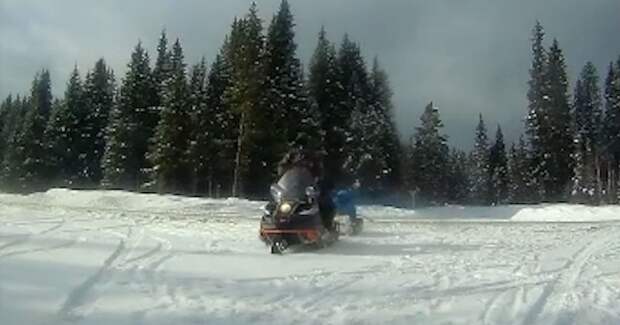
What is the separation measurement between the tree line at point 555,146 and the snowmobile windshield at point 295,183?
50.7m

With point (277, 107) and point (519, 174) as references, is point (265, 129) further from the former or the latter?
point (519, 174)

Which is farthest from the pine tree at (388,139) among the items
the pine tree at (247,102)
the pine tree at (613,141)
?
the pine tree at (613,141)

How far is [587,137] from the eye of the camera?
75.7 m

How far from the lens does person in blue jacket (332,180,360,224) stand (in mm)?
18422

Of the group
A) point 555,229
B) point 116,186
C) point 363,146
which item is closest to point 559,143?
point 363,146

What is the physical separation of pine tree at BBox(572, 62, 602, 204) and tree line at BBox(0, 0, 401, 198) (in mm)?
20236

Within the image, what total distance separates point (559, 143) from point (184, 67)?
3487 centimetres

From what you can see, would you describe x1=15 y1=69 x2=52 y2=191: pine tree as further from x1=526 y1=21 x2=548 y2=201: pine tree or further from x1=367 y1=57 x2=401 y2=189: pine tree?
x1=526 y1=21 x2=548 y2=201: pine tree

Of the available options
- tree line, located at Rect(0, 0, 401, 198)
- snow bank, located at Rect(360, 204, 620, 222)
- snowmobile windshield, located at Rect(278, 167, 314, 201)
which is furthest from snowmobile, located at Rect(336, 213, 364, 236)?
tree line, located at Rect(0, 0, 401, 198)

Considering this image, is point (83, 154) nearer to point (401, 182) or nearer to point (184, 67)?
point (184, 67)

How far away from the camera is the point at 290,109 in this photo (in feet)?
161

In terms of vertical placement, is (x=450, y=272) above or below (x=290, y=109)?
below

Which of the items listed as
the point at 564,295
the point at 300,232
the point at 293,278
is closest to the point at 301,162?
the point at 300,232

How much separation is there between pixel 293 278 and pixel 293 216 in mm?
3657
